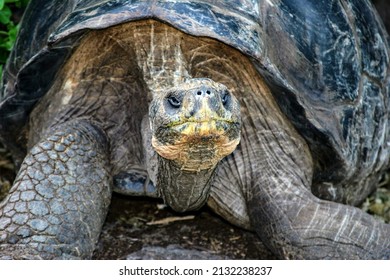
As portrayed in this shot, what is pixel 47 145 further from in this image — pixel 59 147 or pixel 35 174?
pixel 35 174

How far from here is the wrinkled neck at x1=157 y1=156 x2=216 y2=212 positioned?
469cm

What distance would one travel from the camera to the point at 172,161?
4.56m

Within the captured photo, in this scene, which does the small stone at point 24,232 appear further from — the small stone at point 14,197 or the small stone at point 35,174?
the small stone at point 35,174

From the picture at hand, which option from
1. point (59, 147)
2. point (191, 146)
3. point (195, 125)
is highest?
point (195, 125)

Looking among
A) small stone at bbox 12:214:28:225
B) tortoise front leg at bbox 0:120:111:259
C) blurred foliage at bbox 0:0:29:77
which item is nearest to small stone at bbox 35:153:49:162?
tortoise front leg at bbox 0:120:111:259

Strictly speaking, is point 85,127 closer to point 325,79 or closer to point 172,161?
point 172,161

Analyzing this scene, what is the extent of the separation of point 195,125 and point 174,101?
0.19m

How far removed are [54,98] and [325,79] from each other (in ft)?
4.94

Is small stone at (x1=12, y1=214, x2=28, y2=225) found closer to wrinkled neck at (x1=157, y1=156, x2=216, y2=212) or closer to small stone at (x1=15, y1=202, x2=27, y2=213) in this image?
small stone at (x1=15, y1=202, x2=27, y2=213)

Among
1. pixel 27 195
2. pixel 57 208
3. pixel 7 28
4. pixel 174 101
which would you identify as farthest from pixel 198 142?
pixel 7 28

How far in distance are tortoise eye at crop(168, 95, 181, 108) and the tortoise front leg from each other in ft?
2.99

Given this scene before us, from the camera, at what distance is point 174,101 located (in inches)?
165

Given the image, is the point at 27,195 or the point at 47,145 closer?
the point at 27,195
